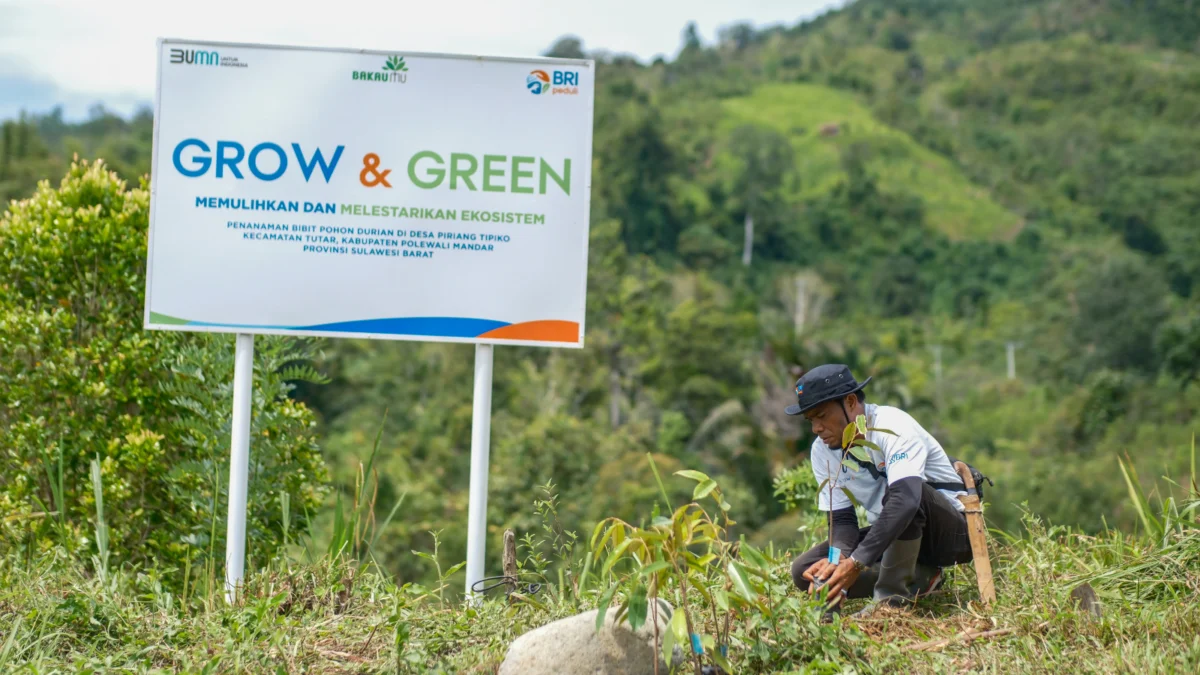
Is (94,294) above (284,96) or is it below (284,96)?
below

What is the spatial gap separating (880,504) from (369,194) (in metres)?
2.30

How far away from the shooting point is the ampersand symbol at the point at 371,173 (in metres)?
4.53

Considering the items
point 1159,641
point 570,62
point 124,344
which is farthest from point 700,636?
point 124,344

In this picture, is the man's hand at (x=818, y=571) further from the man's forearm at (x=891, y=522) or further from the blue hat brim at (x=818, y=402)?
the blue hat brim at (x=818, y=402)

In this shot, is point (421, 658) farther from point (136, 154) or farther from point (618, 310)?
point (136, 154)

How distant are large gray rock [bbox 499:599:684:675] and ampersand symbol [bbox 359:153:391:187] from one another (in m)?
1.98

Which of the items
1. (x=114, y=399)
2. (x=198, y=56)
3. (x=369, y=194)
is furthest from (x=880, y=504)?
(x=114, y=399)

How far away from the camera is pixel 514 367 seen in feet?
104

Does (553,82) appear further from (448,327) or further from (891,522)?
(891,522)

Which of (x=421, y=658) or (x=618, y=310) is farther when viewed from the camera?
(x=618, y=310)

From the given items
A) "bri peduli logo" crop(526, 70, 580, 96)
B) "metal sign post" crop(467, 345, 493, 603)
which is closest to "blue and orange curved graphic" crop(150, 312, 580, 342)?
"metal sign post" crop(467, 345, 493, 603)

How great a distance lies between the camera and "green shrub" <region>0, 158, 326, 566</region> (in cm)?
532

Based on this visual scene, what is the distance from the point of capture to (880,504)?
4141 mm

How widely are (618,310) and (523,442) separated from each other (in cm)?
993
